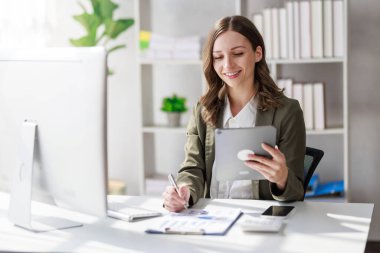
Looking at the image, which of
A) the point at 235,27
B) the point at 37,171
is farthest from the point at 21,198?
the point at 235,27

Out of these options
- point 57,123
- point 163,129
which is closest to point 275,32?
point 163,129

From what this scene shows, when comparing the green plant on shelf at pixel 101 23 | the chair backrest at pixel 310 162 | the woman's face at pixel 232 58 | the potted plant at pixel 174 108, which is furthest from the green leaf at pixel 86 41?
the chair backrest at pixel 310 162

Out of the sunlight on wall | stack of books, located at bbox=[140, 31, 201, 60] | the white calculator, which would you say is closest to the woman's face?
→ the white calculator

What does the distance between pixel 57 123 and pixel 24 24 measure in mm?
2685

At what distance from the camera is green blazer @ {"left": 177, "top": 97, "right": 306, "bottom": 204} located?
255 cm

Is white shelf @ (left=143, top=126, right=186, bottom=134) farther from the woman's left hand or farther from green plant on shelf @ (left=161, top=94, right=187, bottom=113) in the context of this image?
the woman's left hand

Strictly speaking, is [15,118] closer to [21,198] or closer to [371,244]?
[21,198]

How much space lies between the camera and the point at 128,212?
95.2 inches

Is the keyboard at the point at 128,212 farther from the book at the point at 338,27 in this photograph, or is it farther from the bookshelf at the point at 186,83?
the book at the point at 338,27

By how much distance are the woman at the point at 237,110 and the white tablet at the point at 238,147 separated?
0.23 metres

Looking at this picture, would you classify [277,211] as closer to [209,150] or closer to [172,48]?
[209,150]

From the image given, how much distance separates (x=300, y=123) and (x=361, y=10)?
6.38 feet

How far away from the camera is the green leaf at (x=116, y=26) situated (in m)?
4.45

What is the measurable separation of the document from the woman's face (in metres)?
0.53
